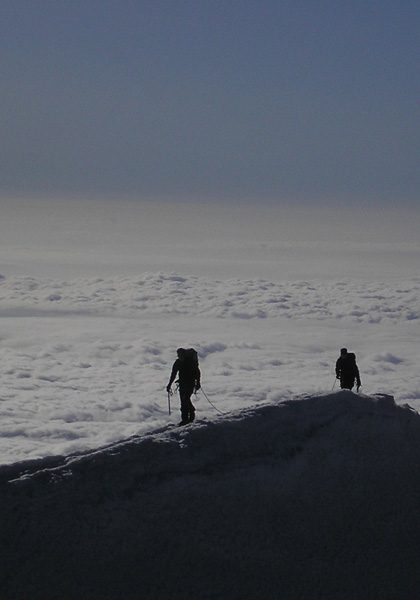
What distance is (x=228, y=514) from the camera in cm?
516

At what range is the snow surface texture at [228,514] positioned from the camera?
4.77m

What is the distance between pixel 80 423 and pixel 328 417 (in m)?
150

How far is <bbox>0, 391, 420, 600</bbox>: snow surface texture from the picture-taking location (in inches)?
188

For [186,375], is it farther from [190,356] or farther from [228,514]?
[228,514]

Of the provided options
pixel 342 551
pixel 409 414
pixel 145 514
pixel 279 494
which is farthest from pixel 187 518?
pixel 409 414

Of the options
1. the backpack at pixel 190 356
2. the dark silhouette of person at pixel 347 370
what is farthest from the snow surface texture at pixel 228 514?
the dark silhouette of person at pixel 347 370

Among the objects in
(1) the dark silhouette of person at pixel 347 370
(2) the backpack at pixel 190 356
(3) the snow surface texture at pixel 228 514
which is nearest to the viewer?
(3) the snow surface texture at pixel 228 514

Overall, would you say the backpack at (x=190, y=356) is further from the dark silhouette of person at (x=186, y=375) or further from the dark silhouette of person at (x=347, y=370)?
the dark silhouette of person at (x=347, y=370)

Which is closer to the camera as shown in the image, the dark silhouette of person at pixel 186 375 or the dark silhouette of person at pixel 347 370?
the dark silhouette of person at pixel 186 375

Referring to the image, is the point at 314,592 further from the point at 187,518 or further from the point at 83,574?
the point at 83,574

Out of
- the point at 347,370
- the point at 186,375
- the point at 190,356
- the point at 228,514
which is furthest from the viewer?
the point at 347,370

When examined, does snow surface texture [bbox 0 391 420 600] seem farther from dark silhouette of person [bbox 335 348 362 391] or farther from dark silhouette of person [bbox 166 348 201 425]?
dark silhouette of person [bbox 335 348 362 391]

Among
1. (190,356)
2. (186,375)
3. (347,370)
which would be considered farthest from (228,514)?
(347,370)

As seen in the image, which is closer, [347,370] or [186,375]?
[186,375]
